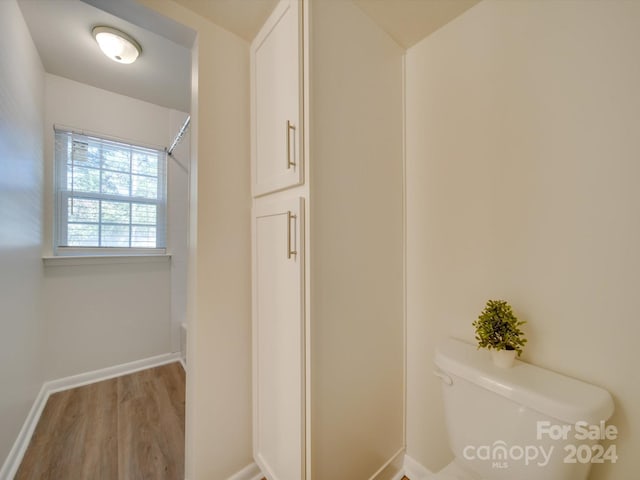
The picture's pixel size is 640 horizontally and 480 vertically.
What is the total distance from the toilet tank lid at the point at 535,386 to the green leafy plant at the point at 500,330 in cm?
7

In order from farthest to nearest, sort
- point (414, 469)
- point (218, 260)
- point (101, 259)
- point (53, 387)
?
point (101, 259) → point (53, 387) → point (414, 469) → point (218, 260)

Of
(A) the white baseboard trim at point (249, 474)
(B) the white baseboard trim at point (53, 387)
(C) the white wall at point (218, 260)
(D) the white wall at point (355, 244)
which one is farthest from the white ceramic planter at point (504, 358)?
(B) the white baseboard trim at point (53, 387)

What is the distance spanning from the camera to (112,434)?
5.03ft

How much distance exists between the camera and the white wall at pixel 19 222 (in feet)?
3.94

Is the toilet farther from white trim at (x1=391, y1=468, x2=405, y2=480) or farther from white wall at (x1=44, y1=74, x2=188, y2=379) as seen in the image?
white wall at (x1=44, y1=74, x2=188, y2=379)

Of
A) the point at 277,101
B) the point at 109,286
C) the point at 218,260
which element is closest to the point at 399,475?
the point at 218,260

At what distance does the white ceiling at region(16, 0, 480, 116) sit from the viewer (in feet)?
3.38

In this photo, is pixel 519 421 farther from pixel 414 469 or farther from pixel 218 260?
pixel 218 260

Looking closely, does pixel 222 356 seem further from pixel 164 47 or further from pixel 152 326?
pixel 164 47

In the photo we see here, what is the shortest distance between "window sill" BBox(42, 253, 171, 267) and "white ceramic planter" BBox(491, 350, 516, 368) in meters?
2.55

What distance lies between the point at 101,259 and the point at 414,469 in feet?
8.55

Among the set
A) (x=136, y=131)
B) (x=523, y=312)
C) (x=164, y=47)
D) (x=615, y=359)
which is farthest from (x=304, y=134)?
(x=136, y=131)

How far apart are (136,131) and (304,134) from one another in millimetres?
2202

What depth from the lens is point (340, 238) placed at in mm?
985
